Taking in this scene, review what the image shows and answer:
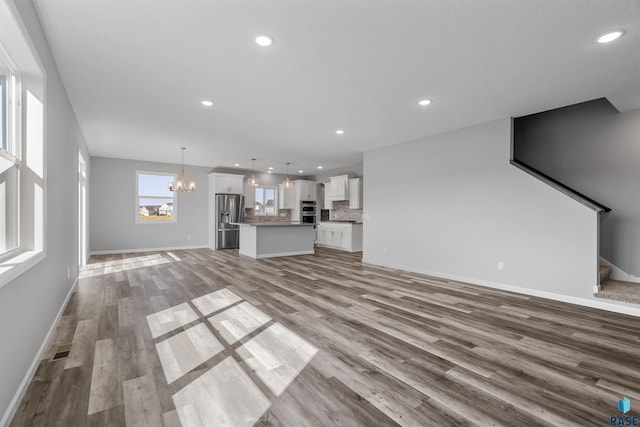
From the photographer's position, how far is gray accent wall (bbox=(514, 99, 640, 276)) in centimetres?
427

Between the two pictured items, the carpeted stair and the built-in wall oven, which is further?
the built-in wall oven

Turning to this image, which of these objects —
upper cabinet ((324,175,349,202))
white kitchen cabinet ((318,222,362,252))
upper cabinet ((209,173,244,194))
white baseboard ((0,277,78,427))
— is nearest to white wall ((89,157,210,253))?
upper cabinet ((209,173,244,194))

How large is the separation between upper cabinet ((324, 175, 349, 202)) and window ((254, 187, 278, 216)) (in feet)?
6.64

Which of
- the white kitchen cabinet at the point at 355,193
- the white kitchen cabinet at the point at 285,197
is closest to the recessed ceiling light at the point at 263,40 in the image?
the white kitchen cabinet at the point at 355,193

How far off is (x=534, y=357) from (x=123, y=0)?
406 cm

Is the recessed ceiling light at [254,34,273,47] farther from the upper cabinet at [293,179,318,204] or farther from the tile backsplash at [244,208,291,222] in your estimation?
the upper cabinet at [293,179,318,204]

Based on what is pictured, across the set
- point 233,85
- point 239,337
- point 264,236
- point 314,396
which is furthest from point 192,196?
point 314,396

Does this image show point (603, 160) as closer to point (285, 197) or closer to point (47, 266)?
point (47, 266)

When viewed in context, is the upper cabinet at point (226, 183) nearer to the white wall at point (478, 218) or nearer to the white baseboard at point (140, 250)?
the white baseboard at point (140, 250)

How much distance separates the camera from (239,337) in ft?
8.64

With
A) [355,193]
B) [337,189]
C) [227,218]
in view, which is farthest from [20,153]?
[337,189]

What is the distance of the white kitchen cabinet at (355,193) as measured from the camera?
8.80 meters

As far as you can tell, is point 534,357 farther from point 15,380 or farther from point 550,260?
point 15,380

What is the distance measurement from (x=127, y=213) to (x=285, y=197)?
4814 mm
